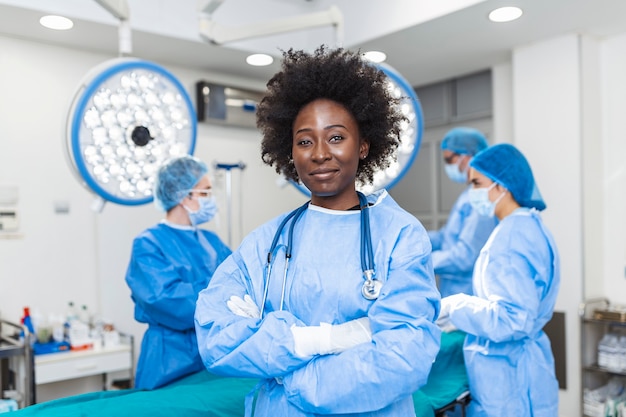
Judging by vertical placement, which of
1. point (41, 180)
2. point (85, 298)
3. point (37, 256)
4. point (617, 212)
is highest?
point (41, 180)

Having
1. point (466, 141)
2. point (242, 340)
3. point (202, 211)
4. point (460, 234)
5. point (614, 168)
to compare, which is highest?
point (466, 141)

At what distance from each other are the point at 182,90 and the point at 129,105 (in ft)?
0.85

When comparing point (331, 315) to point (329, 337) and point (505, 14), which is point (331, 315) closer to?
point (329, 337)

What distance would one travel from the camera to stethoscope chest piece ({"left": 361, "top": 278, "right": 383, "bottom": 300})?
1.12m

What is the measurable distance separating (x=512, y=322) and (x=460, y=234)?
48.6 inches

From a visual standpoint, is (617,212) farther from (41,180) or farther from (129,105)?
(41,180)

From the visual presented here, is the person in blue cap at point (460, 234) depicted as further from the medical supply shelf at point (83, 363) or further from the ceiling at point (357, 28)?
the medical supply shelf at point (83, 363)

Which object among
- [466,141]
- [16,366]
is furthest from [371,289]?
[16,366]

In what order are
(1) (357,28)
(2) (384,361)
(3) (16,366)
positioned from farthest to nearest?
(1) (357,28), (3) (16,366), (2) (384,361)

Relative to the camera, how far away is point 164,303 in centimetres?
190

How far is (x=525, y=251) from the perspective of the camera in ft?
6.32

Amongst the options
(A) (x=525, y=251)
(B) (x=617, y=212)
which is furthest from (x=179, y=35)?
(B) (x=617, y=212)

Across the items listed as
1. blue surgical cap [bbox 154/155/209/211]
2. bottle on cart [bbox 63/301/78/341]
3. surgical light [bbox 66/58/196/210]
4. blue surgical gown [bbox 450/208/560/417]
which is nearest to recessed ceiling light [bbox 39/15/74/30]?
surgical light [bbox 66/58/196/210]

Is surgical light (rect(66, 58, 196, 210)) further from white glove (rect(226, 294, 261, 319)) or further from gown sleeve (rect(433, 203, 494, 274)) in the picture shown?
gown sleeve (rect(433, 203, 494, 274))
